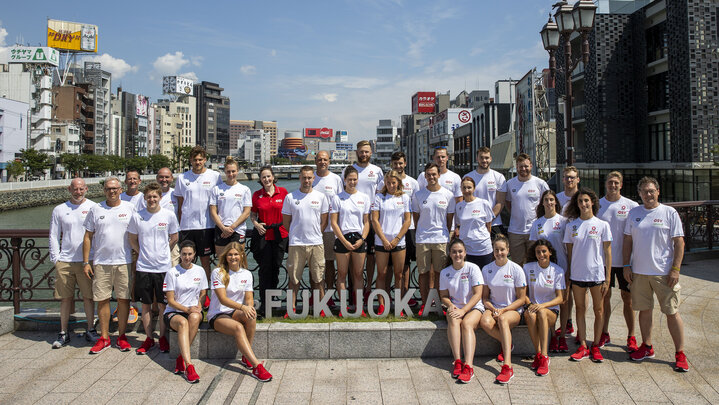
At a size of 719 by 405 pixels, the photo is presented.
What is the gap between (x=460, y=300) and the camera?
19.2 feet

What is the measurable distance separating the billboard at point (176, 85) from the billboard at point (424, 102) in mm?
81135

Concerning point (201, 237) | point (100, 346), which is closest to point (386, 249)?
point (201, 237)

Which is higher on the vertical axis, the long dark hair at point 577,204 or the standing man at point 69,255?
the long dark hair at point 577,204

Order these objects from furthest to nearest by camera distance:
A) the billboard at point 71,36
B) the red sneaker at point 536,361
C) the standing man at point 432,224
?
the billboard at point 71,36, the standing man at point 432,224, the red sneaker at point 536,361

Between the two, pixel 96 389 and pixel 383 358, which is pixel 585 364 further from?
pixel 96 389

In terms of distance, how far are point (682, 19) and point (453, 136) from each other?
64565mm

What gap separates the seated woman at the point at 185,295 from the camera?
5.75 metres

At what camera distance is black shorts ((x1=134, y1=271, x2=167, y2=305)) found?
20.4ft

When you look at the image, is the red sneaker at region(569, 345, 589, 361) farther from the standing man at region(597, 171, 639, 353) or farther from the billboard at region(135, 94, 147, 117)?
the billboard at region(135, 94, 147, 117)

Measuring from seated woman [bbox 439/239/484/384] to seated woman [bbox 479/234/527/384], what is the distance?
0.45 feet

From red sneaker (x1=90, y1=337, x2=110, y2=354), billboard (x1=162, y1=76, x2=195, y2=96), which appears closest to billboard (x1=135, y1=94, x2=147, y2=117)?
billboard (x1=162, y1=76, x2=195, y2=96)

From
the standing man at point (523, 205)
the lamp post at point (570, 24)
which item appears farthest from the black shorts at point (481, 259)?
the lamp post at point (570, 24)

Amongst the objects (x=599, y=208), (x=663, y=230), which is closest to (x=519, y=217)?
(x=599, y=208)

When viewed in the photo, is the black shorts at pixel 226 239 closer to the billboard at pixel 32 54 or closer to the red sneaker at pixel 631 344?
the red sneaker at pixel 631 344
